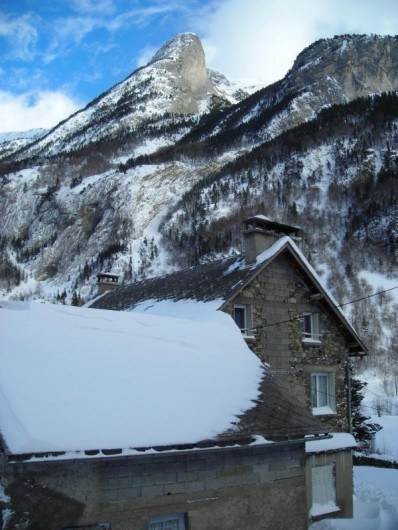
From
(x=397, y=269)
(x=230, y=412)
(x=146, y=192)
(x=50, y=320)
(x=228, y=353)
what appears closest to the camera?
(x=230, y=412)

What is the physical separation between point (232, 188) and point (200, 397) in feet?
377

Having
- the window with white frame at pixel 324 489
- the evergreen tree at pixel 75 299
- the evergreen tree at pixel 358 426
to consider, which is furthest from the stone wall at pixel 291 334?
the evergreen tree at pixel 75 299

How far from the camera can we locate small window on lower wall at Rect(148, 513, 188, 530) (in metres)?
9.97

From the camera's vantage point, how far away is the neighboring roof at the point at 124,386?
29.3 feet

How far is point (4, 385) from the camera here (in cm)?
927

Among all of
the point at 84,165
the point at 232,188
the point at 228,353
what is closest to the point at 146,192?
the point at 232,188

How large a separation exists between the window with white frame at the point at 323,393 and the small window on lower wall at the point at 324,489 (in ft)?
7.52

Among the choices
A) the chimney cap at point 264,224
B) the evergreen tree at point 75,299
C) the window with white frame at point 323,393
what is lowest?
the window with white frame at point 323,393

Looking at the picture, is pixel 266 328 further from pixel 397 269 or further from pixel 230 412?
pixel 397 269

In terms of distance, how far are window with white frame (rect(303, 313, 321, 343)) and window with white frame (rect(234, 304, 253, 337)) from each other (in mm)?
2519

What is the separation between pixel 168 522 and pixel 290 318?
32.5ft

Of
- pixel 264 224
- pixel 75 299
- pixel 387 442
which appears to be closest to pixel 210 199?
pixel 75 299

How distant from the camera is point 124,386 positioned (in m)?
10.7

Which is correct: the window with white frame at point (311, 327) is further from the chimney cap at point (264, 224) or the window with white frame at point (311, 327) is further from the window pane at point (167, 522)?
the window pane at point (167, 522)
